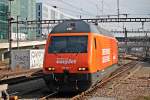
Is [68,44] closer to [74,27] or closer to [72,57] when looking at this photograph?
[72,57]

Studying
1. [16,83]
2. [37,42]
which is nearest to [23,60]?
[16,83]

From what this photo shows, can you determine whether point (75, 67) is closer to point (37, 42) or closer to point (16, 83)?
point (16, 83)

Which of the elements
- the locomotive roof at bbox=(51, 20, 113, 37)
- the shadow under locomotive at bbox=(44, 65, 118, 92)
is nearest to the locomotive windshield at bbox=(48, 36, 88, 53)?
the locomotive roof at bbox=(51, 20, 113, 37)

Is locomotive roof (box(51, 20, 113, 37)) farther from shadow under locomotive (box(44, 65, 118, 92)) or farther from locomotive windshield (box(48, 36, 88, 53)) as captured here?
shadow under locomotive (box(44, 65, 118, 92))

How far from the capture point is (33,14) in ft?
431

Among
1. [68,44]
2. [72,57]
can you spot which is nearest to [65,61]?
[72,57]

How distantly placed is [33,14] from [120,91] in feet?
379

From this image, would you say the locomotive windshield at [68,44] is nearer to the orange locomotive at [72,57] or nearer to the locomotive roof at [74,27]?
A: the orange locomotive at [72,57]

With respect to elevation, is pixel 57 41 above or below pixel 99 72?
above

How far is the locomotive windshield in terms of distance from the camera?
16375 millimetres

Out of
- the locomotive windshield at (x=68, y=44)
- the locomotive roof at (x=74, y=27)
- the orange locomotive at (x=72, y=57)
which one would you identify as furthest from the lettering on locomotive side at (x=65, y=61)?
the locomotive roof at (x=74, y=27)

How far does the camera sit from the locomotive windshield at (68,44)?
16.4 meters

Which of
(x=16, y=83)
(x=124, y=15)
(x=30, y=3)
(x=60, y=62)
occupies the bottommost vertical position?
(x=16, y=83)

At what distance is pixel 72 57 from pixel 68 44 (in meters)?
0.72
